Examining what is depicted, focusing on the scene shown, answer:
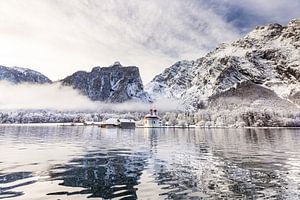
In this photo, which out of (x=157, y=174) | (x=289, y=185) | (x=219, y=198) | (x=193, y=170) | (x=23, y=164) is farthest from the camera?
(x=23, y=164)

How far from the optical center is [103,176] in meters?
30.4

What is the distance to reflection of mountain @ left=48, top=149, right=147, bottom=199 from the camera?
78.9 ft

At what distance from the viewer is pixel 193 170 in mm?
34438

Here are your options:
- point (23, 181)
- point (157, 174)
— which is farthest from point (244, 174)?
point (23, 181)

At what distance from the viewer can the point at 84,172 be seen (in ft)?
107

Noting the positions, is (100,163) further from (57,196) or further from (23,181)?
(57,196)

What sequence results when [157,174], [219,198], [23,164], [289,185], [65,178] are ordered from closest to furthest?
[219,198]
[289,185]
[65,178]
[157,174]
[23,164]

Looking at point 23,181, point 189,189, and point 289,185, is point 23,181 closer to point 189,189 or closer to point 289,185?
point 189,189

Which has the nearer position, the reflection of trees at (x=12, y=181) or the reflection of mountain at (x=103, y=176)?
the reflection of trees at (x=12, y=181)

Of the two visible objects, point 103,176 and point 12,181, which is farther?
point 103,176

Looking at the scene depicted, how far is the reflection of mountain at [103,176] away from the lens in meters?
24.1

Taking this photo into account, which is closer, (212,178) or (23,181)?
(23,181)

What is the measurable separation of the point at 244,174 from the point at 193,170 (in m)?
5.64

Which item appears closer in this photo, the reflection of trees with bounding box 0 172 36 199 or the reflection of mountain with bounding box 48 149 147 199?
the reflection of trees with bounding box 0 172 36 199
